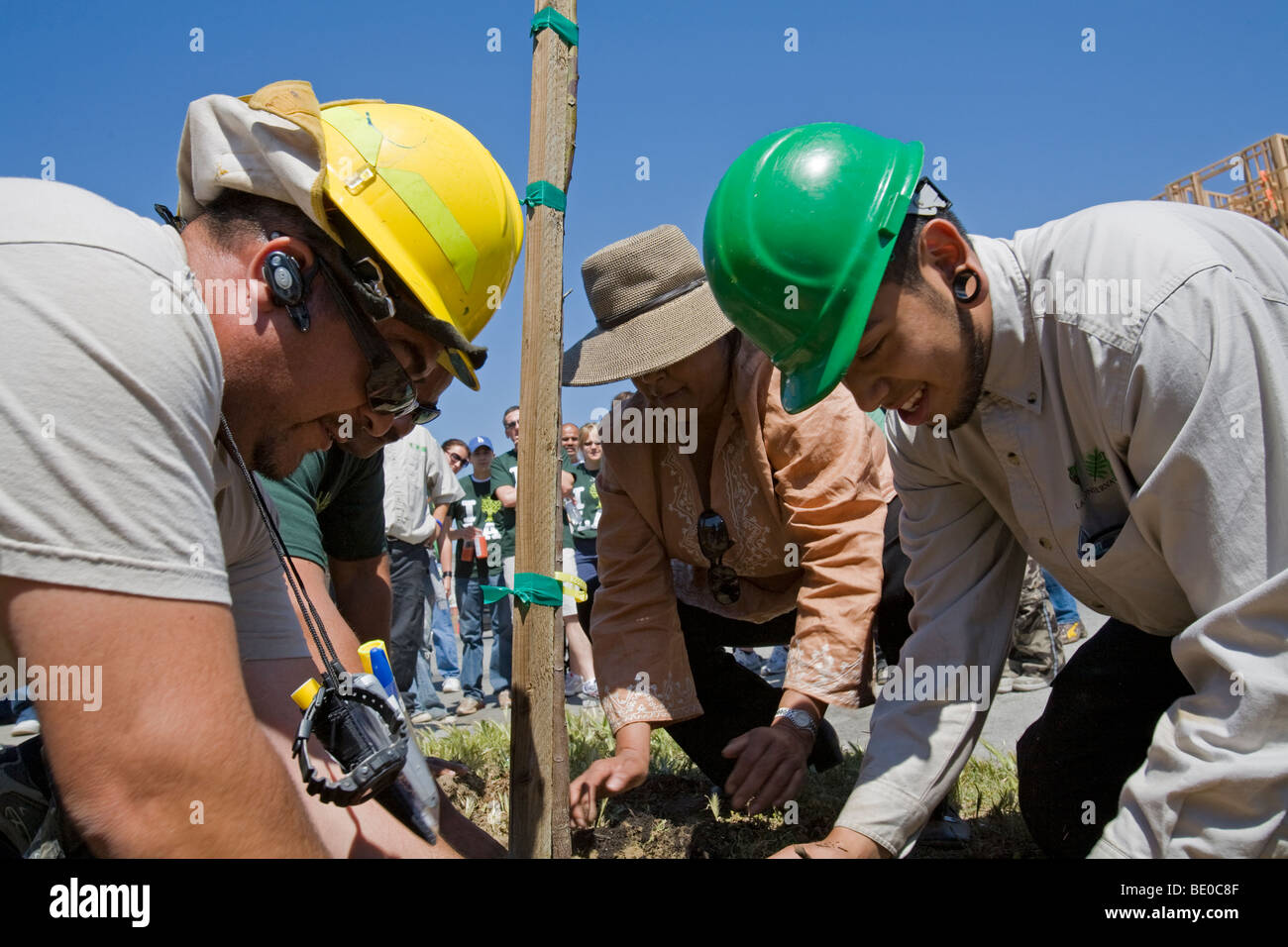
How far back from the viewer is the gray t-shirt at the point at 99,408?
1.31 metres

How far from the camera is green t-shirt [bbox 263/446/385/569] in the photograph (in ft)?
9.06

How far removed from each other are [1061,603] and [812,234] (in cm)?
594

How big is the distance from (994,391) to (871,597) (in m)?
0.97

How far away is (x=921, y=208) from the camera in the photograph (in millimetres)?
2131

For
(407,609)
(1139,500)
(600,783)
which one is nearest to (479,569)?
(407,609)

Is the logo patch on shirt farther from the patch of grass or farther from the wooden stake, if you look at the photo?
the patch of grass

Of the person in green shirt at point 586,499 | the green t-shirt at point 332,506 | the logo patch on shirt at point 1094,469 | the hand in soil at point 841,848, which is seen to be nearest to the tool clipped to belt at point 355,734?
the hand in soil at point 841,848

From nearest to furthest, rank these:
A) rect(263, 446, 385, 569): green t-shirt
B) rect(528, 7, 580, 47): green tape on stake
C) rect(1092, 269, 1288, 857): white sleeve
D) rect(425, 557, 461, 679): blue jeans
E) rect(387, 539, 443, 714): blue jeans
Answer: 1. rect(1092, 269, 1288, 857): white sleeve
2. rect(528, 7, 580, 47): green tape on stake
3. rect(263, 446, 385, 569): green t-shirt
4. rect(387, 539, 443, 714): blue jeans
5. rect(425, 557, 461, 679): blue jeans

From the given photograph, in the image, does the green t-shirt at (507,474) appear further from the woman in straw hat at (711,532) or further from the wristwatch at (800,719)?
the wristwatch at (800,719)

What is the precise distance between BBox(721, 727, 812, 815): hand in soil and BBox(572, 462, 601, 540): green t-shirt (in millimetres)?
5406

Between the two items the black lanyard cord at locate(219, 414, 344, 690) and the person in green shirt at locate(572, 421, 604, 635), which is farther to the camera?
the person in green shirt at locate(572, 421, 604, 635)

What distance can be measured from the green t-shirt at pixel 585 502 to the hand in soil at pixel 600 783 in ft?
16.5

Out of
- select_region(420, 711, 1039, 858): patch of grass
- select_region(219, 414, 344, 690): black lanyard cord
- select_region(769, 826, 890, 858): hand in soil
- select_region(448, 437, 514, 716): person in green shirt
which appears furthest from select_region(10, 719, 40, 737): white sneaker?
select_region(769, 826, 890, 858): hand in soil

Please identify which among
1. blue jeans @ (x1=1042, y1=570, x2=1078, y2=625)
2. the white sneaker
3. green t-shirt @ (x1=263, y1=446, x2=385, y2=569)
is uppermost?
green t-shirt @ (x1=263, y1=446, x2=385, y2=569)
